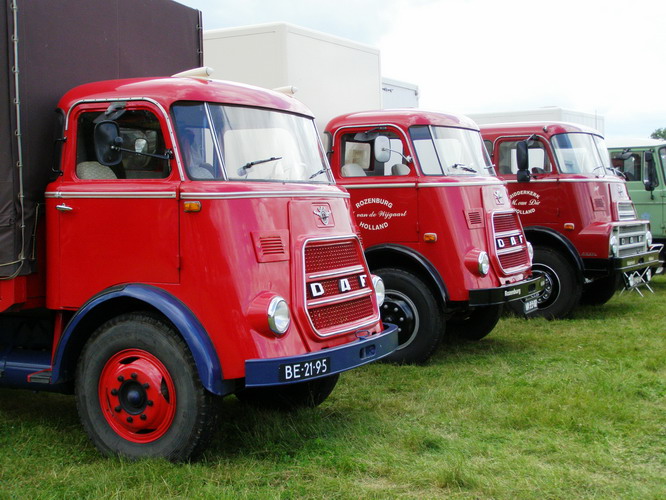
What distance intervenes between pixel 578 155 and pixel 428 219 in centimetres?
404

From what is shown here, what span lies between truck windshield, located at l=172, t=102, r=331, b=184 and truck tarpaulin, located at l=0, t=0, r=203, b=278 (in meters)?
1.11

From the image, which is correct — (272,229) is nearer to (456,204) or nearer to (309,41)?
(456,204)

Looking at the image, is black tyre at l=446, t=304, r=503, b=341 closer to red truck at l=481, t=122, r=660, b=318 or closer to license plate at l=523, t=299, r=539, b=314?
license plate at l=523, t=299, r=539, b=314

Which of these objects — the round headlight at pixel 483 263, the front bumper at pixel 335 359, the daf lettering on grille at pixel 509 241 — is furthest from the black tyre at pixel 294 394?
the daf lettering on grille at pixel 509 241

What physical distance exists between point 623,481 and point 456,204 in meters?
4.01

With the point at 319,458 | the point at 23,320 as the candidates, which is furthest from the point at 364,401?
the point at 23,320

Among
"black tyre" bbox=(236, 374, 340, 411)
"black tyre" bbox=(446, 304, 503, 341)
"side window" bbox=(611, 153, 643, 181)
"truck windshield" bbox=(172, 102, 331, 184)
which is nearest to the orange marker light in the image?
"truck windshield" bbox=(172, 102, 331, 184)

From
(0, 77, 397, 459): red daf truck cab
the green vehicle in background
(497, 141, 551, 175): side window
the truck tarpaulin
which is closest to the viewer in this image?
(0, 77, 397, 459): red daf truck cab

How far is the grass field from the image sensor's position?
4812mm

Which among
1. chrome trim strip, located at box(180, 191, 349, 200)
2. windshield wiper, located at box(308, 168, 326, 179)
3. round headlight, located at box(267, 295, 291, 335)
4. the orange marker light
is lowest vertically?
round headlight, located at box(267, 295, 291, 335)

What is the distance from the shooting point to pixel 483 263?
822 centimetres

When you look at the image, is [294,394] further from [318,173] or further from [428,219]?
[428,219]

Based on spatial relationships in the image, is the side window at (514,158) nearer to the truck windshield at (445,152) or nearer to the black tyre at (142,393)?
the truck windshield at (445,152)

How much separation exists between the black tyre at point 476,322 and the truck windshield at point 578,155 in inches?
118
